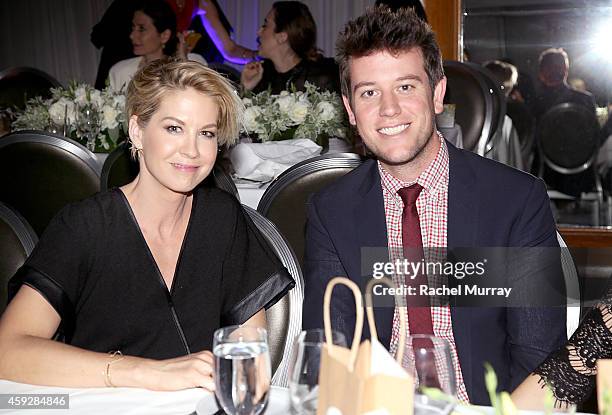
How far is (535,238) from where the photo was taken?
1834 millimetres

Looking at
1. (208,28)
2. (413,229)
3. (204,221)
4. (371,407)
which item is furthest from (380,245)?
(208,28)

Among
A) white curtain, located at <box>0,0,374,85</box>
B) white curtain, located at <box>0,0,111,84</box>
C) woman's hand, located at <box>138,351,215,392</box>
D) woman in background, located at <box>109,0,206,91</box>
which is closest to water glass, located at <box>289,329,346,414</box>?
woman's hand, located at <box>138,351,215,392</box>

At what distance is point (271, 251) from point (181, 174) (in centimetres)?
30

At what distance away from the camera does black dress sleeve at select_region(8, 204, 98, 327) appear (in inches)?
65.9

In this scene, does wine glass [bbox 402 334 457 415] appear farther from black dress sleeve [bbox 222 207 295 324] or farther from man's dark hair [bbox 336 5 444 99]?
man's dark hair [bbox 336 5 444 99]

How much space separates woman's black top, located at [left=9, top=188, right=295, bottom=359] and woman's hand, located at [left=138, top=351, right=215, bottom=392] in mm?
408

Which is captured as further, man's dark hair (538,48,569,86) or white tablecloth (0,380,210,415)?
man's dark hair (538,48,569,86)

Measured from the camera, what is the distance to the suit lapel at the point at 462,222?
1.81 metres

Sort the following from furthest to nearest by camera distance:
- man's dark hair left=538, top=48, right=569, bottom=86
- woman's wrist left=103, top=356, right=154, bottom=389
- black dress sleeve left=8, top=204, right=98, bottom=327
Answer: man's dark hair left=538, top=48, right=569, bottom=86
black dress sleeve left=8, top=204, right=98, bottom=327
woman's wrist left=103, top=356, right=154, bottom=389

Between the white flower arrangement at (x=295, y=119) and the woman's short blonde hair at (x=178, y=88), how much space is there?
75.9 inches

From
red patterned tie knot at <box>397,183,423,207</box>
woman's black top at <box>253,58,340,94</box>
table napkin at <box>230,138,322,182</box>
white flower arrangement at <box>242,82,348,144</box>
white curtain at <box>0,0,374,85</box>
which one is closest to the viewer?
red patterned tie knot at <box>397,183,423,207</box>

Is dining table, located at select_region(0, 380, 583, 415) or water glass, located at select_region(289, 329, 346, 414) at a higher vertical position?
water glass, located at select_region(289, 329, 346, 414)

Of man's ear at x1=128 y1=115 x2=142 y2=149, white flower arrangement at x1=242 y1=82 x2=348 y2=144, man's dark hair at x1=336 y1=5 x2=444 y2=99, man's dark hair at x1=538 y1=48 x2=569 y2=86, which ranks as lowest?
man's ear at x1=128 y1=115 x2=142 y2=149

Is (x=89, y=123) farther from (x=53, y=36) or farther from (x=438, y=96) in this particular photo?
(x=53, y=36)
